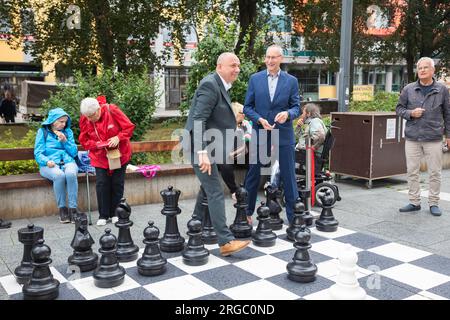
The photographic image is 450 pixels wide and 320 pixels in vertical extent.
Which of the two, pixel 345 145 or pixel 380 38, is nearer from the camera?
pixel 345 145

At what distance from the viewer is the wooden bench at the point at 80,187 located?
5957mm

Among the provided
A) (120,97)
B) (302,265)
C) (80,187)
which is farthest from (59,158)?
(302,265)

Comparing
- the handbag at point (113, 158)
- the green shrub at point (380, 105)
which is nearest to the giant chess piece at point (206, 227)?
the handbag at point (113, 158)

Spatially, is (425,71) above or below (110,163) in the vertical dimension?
above

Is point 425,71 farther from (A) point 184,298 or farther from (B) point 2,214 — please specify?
(B) point 2,214

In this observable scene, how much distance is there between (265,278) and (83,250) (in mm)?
1598

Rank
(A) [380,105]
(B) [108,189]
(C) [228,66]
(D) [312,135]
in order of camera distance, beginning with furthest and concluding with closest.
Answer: (A) [380,105] → (D) [312,135] → (B) [108,189] → (C) [228,66]

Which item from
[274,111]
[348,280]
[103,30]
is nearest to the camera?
[348,280]

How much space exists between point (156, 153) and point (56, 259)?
3.90 m

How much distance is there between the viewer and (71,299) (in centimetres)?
358

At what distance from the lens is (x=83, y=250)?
4.13m

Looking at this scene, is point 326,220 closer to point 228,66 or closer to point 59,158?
point 228,66

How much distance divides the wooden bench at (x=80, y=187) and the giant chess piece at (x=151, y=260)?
205cm
